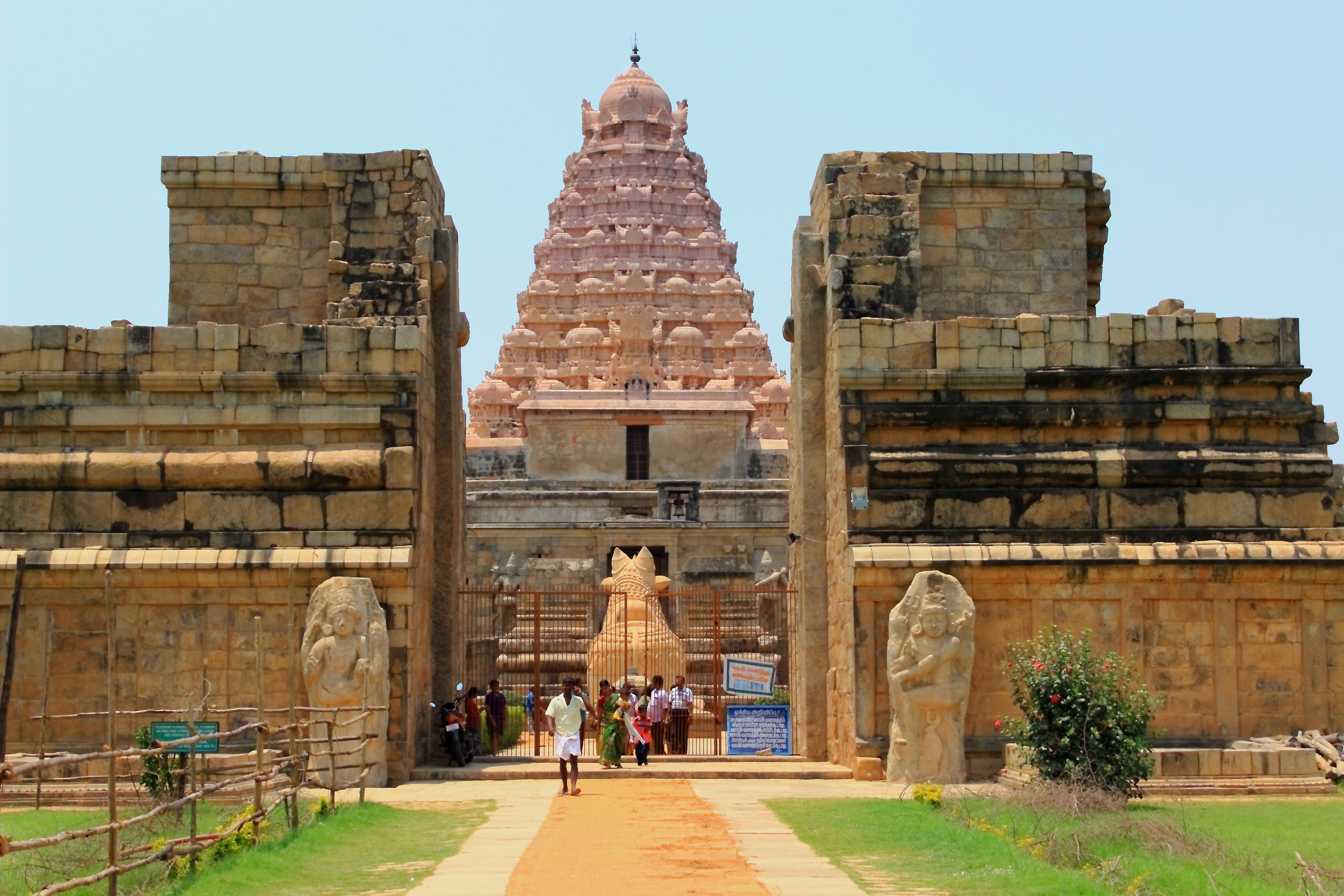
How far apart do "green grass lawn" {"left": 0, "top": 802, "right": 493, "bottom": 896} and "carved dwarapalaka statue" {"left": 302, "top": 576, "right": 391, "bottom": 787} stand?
2.15m

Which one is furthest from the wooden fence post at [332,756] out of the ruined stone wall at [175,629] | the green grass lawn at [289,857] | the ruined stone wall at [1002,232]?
the ruined stone wall at [1002,232]

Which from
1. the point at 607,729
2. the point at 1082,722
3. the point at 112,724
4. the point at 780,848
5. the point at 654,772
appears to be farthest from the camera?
the point at 607,729

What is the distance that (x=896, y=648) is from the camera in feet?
57.6

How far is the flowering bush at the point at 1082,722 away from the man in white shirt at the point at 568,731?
409cm

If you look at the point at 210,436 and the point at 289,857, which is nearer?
the point at 289,857

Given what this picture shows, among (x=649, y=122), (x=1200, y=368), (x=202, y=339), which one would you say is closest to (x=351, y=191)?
(x=202, y=339)

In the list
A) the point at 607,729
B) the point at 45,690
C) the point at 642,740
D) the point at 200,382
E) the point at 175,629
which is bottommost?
the point at 642,740

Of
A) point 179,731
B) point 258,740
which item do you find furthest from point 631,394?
point 258,740

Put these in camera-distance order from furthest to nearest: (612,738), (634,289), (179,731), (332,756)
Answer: (634,289), (612,738), (179,731), (332,756)

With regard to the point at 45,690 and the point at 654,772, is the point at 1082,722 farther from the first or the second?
the point at 45,690

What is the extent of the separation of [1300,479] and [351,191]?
1086 cm

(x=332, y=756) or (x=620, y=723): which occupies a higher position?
(x=620, y=723)

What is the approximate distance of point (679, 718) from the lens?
72.7 ft

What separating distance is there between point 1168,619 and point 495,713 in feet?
27.5
